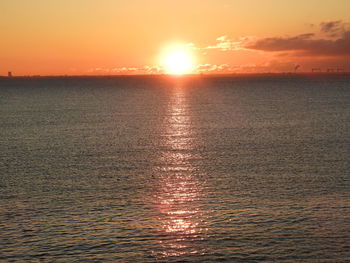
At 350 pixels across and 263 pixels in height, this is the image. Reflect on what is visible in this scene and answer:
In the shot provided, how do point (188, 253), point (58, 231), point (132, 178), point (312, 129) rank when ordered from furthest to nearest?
1. point (312, 129)
2. point (132, 178)
3. point (58, 231)
4. point (188, 253)

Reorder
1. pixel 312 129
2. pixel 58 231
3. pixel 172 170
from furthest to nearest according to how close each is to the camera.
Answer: pixel 312 129 → pixel 172 170 → pixel 58 231

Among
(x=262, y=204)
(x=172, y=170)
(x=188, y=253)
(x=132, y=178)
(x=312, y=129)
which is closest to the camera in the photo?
(x=188, y=253)

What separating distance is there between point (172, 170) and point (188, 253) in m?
25.4

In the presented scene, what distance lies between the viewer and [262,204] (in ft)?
145

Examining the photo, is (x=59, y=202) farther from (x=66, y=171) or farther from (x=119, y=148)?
(x=119, y=148)

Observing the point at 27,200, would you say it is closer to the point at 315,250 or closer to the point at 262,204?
Result: the point at 262,204

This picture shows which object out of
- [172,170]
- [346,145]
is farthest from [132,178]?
[346,145]

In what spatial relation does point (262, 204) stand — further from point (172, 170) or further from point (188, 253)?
point (172, 170)

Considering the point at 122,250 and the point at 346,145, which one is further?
the point at 346,145

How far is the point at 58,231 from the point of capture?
1475 inches

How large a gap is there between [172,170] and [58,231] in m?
23.0

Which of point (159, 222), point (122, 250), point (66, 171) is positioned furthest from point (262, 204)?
point (66, 171)

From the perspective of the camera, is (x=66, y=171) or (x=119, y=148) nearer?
(x=66, y=171)

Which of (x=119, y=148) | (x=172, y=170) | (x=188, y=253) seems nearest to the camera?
(x=188, y=253)
